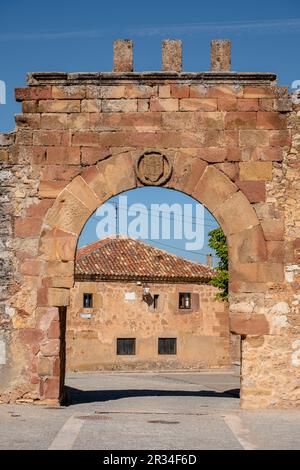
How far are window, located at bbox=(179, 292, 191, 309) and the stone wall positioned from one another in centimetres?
17

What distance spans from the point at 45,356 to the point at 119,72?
4423 millimetres

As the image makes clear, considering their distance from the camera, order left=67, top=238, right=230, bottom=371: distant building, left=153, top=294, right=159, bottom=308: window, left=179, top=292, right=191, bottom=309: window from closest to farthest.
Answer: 1. left=67, top=238, right=230, bottom=371: distant building
2. left=153, top=294, right=159, bottom=308: window
3. left=179, top=292, right=191, bottom=309: window

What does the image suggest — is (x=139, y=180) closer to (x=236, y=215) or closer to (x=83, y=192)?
(x=83, y=192)

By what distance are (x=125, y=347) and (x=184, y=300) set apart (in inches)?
136

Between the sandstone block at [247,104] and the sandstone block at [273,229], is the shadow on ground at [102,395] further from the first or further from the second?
the sandstone block at [247,104]

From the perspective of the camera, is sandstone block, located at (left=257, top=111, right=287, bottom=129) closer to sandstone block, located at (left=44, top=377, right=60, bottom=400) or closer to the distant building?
sandstone block, located at (left=44, top=377, right=60, bottom=400)

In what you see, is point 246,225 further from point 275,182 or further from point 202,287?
point 202,287

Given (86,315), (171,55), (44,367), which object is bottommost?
(44,367)

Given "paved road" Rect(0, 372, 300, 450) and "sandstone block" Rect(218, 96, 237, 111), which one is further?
"sandstone block" Rect(218, 96, 237, 111)

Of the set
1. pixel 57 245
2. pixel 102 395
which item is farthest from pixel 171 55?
pixel 102 395

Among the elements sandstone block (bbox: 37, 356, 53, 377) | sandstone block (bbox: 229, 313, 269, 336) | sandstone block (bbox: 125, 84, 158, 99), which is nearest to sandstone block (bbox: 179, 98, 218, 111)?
sandstone block (bbox: 125, 84, 158, 99)

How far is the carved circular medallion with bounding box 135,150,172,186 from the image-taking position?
11.7 metres

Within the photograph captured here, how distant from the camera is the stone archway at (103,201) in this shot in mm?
11500

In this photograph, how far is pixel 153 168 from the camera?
38.3 ft
